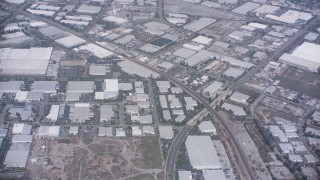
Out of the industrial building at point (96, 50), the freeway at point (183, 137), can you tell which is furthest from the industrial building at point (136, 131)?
the industrial building at point (96, 50)

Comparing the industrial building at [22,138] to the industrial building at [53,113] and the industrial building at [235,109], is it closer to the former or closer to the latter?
the industrial building at [53,113]

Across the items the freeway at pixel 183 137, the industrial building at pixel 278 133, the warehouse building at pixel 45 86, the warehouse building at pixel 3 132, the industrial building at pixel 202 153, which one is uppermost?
the warehouse building at pixel 3 132

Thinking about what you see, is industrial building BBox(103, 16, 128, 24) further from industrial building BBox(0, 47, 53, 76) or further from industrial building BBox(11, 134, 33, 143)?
industrial building BBox(11, 134, 33, 143)

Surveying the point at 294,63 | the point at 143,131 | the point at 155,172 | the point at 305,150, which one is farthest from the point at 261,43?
the point at 155,172

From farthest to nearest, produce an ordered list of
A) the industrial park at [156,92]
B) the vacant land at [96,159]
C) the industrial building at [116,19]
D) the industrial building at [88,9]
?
1. the industrial building at [88,9]
2. the industrial building at [116,19]
3. the industrial park at [156,92]
4. the vacant land at [96,159]

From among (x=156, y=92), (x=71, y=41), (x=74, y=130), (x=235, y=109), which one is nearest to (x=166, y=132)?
(x=156, y=92)

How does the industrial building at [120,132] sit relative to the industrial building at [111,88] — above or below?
below
